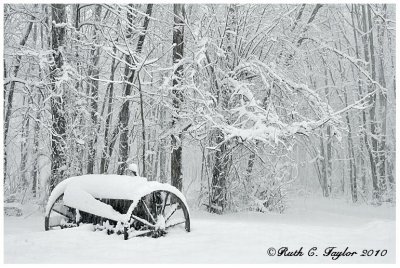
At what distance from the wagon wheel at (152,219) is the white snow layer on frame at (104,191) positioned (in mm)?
235

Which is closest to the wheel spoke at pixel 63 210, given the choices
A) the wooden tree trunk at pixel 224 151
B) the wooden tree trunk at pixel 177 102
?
the wooden tree trunk at pixel 177 102

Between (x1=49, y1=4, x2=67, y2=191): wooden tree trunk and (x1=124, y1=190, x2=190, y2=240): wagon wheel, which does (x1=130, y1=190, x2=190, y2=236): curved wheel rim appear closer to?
(x1=124, y1=190, x2=190, y2=240): wagon wheel

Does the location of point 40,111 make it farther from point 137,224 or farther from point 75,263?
point 75,263

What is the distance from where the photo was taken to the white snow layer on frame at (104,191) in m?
7.48

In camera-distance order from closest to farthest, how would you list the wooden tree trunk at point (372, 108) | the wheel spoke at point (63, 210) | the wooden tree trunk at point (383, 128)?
the wheel spoke at point (63, 210), the wooden tree trunk at point (372, 108), the wooden tree trunk at point (383, 128)

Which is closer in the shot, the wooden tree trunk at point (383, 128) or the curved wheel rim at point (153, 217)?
the curved wheel rim at point (153, 217)

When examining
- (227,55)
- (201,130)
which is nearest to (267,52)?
(227,55)

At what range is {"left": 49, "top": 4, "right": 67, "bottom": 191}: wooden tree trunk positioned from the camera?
11.9m

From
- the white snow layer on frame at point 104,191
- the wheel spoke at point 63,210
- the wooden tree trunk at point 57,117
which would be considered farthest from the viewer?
the wooden tree trunk at point 57,117

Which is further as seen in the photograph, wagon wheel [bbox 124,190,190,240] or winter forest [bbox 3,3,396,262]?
winter forest [bbox 3,3,396,262]

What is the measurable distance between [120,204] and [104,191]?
416 mm

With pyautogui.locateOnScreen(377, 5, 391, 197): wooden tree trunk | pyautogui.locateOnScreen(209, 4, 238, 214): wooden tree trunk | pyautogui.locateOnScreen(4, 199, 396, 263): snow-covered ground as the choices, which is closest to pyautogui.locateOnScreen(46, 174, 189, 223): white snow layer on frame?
pyautogui.locateOnScreen(4, 199, 396, 263): snow-covered ground

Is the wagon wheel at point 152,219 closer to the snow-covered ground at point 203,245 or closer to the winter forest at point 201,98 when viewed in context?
the snow-covered ground at point 203,245

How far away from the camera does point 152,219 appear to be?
783 cm
